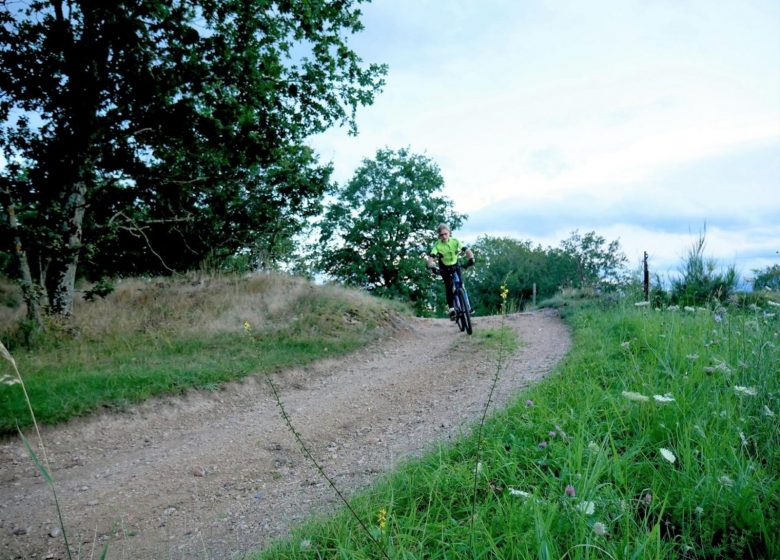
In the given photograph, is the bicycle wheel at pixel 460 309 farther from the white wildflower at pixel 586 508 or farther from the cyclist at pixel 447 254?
the white wildflower at pixel 586 508

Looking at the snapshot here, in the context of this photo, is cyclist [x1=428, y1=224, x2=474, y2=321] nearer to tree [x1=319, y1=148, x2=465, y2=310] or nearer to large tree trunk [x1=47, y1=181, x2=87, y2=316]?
large tree trunk [x1=47, y1=181, x2=87, y2=316]

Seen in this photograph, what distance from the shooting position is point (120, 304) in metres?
11.6

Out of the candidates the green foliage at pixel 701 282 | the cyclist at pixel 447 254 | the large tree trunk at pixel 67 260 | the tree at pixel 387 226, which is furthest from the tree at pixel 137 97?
the tree at pixel 387 226

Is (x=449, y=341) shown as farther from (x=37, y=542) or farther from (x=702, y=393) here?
(x=37, y=542)

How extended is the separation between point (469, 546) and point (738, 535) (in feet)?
4.32

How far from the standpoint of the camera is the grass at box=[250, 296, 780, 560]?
2027mm

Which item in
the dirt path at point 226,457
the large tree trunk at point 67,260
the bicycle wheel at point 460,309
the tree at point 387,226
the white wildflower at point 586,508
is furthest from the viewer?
the tree at point 387,226

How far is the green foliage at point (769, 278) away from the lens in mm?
5896

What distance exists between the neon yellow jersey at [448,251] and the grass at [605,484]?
704 centimetres

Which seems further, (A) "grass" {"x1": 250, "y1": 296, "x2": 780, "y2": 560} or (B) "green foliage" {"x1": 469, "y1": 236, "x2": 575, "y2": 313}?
(B) "green foliage" {"x1": 469, "y1": 236, "x2": 575, "y2": 313}

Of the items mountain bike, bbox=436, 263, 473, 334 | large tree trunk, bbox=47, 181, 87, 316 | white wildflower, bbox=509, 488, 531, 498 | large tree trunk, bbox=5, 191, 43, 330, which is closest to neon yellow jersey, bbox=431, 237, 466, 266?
mountain bike, bbox=436, 263, 473, 334

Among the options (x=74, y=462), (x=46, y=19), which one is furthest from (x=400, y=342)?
(x=46, y=19)

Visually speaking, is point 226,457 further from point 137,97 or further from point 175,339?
point 137,97

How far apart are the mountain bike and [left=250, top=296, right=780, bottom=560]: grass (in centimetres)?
697
